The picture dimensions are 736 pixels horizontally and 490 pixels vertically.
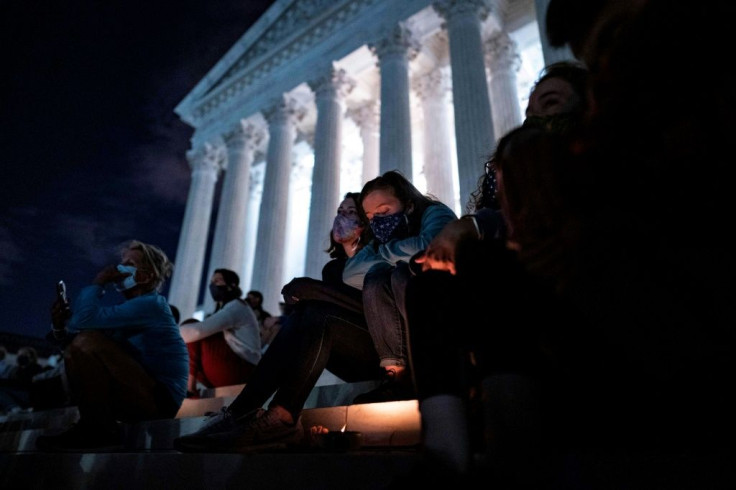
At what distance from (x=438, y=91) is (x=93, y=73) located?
92.6 ft

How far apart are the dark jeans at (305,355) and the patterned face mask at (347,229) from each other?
2.89 ft

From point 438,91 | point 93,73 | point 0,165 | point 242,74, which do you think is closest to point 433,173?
point 438,91

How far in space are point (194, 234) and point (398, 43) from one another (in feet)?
41.1

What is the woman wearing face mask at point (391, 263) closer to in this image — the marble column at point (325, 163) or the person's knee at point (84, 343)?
the person's knee at point (84, 343)

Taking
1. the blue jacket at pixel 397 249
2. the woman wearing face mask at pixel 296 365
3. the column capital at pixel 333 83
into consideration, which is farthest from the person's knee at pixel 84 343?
the column capital at pixel 333 83

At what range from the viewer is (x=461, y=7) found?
12.6m

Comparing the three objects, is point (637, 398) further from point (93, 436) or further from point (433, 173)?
point (433, 173)

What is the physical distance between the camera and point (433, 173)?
15234 mm

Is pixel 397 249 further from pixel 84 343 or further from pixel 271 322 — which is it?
pixel 271 322

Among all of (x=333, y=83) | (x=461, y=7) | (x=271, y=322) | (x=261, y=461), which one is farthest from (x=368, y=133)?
(x=261, y=461)

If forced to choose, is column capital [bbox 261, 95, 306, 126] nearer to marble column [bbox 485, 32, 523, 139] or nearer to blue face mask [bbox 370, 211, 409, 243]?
marble column [bbox 485, 32, 523, 139]

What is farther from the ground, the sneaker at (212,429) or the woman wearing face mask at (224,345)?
the woman wearing face mask at (224,345)

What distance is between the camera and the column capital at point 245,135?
19.3 metres

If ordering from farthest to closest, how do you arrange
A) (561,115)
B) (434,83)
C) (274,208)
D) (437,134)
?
(434,83) → (274,208) → (437,134) → (561,115)
